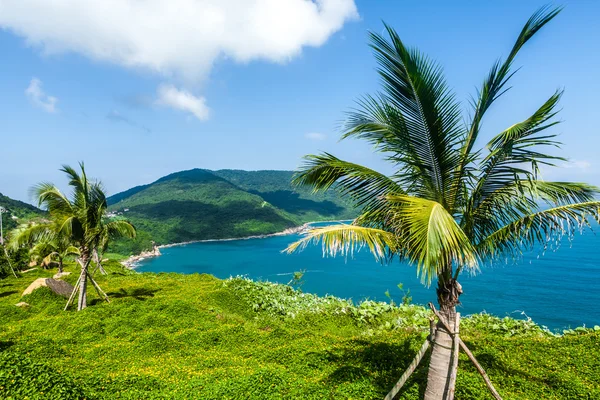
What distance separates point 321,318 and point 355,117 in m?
9.24

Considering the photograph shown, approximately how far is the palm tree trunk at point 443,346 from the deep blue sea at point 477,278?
1435 cm

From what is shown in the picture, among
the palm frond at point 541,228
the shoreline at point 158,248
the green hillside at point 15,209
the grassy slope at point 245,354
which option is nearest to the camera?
the palm frond at point 541,228

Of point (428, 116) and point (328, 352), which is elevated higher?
point (428, 116)

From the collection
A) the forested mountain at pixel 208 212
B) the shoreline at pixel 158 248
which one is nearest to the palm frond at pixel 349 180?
the shoreline at pixel 158 248

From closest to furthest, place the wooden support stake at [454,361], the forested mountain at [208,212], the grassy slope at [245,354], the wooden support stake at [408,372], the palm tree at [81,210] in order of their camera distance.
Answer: the wooden support stake at [454,361] → the wooden support stake at [408,372] → the grassy slope at [245,354] → the palm tree at [81,210] → the forested mountain at [208,212]

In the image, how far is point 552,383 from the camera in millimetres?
6543

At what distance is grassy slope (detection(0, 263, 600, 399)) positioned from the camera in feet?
19.8

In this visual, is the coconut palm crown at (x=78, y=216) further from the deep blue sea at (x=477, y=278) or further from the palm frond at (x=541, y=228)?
the deep blue sea at (x=477, y=278)

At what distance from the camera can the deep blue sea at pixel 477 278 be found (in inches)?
1467

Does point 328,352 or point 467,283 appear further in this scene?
point 467,283

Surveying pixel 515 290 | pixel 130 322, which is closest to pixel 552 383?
pixel 130 322

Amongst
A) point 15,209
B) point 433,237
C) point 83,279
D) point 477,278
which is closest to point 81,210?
point 83,279

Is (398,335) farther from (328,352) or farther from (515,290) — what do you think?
(515,290)

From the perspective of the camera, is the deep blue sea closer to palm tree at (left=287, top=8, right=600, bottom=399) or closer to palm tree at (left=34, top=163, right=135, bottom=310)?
palm tree at (left=287, top=8, right=600, bottom=399)
